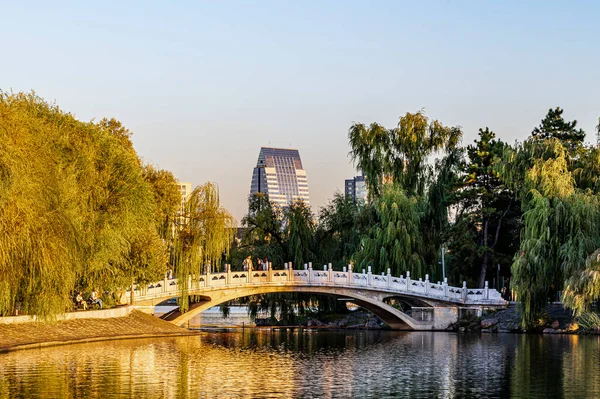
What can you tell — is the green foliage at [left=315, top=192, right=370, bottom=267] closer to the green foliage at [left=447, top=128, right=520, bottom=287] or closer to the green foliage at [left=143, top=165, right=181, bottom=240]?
the green foliage at [left=447, top=128, right=520, bottom=287]

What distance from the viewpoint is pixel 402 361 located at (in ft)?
111

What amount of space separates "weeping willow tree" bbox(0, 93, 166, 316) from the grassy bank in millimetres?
981

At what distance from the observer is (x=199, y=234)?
4853cm

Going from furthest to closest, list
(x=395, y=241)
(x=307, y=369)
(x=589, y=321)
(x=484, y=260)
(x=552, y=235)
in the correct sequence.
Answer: (x=484, y=260), (x=395, y=241), (x=552, y=235), (x=589, y=321), (x=307, y=369)

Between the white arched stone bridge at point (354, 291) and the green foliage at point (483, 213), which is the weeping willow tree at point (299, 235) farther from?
the green foliage at point (483, 213)

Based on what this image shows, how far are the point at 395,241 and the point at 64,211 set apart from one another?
26.6 meters

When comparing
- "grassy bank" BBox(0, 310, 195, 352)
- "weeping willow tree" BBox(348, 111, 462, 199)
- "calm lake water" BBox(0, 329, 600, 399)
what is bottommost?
"calm lake water" BBox(0, 329, 600, 399)

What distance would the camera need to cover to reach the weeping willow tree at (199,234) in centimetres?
4825

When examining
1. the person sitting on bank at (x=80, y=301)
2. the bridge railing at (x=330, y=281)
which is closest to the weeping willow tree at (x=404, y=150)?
the bridge railing at (x=330, y=281)

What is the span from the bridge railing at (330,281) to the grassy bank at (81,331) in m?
2.59

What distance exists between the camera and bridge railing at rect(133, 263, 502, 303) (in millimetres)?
49688

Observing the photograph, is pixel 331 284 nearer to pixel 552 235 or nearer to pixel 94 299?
pixel 552 235

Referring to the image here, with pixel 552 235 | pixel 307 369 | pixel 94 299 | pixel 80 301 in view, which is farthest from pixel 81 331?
pixel 552 235

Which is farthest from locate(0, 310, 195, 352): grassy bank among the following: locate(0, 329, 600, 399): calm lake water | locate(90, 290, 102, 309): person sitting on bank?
locate(90, 290, 102, 309): person sitting on bank
